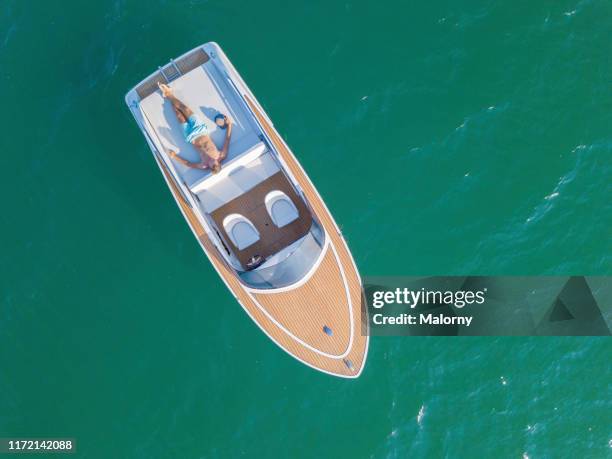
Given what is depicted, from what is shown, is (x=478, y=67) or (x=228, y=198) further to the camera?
(x=478, y=67)

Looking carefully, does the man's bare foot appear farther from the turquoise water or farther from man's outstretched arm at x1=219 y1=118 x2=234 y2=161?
the turquoise water

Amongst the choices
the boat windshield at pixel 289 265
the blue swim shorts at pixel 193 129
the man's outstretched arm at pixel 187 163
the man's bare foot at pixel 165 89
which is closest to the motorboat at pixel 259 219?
the boat windshield at pixel 289 265

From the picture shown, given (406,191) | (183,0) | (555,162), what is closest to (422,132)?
(406,191)

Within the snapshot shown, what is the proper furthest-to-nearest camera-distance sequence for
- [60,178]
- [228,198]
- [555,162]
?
[60,178]
[555,162]
[228,198]

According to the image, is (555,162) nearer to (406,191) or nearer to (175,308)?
(406,191)

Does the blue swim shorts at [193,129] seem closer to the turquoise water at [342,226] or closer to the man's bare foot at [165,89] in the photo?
the man's bare foot at [165,89]
